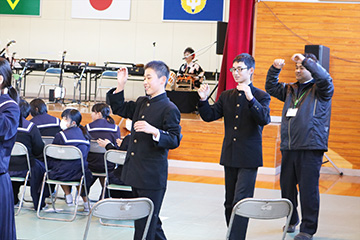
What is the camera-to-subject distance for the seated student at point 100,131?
225 inches

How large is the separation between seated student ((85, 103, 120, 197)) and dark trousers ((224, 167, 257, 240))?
1953mm

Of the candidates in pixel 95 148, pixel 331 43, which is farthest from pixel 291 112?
pixel 331 43

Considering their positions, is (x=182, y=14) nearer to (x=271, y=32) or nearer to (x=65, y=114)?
(x=271, y=32)

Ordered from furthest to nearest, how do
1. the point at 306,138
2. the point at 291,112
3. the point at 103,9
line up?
the point at 103,9 < the point at 291,112 < the point at 306,138

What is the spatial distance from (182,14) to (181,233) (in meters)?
9.85

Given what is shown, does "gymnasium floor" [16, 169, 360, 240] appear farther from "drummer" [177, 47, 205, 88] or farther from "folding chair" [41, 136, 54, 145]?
"drummer" [177, 47, 205, 88]

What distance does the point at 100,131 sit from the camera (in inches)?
233

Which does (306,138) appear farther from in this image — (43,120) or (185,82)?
(185,82)

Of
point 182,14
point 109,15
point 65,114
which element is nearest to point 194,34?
point 182,14

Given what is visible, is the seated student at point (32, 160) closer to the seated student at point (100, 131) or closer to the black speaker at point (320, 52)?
the seated student at point (100, 131)

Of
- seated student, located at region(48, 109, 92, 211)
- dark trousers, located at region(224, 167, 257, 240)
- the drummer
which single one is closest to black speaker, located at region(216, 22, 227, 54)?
the drummer

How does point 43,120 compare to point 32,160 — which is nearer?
point 32,160

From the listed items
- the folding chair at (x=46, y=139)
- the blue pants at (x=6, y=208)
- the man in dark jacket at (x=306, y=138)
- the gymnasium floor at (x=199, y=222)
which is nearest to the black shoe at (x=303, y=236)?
the man in dark jacket at (x=306, y=138)

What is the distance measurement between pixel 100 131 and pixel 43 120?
0.70 metres
